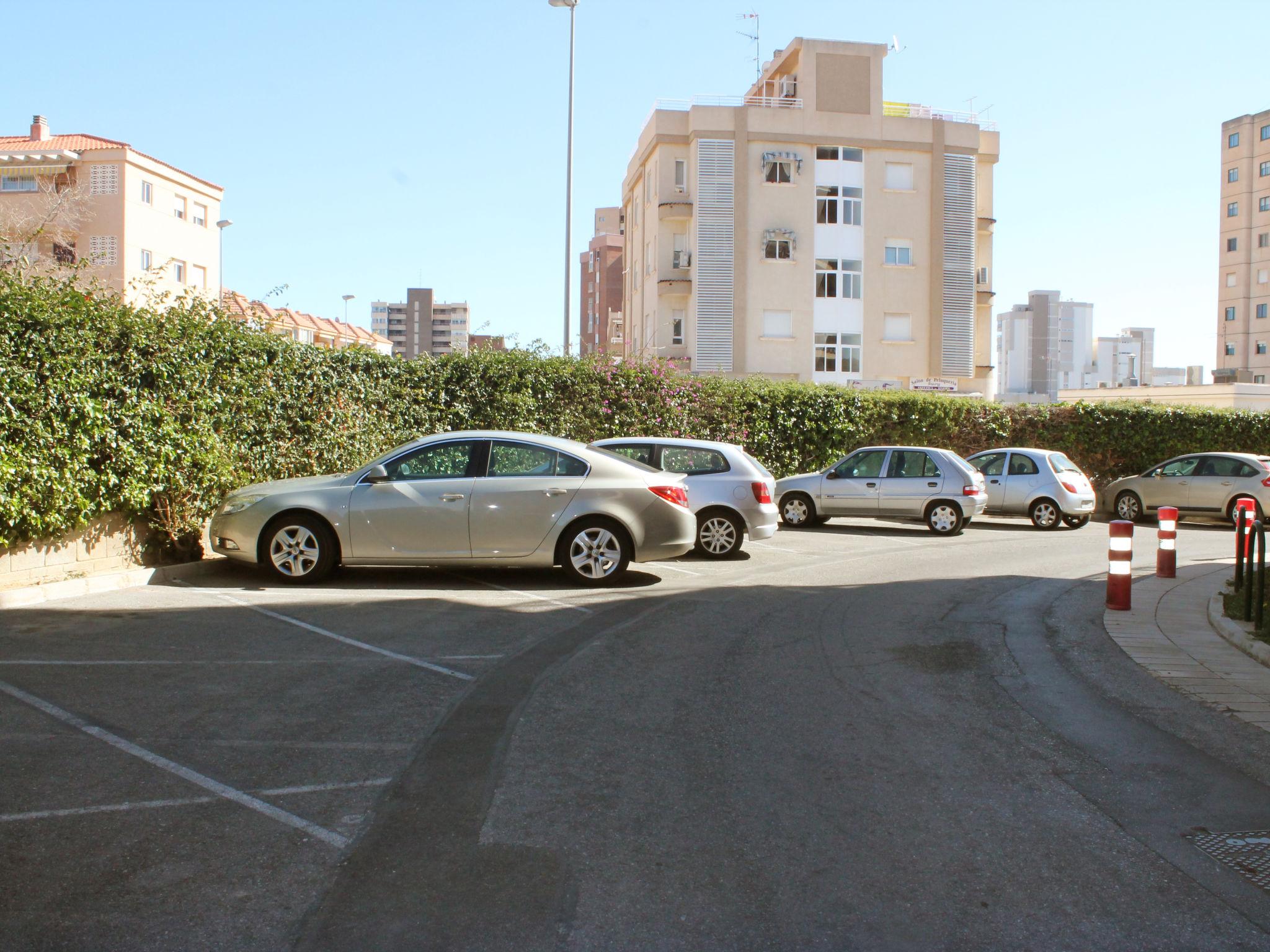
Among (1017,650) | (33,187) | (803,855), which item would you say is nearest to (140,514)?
(1017,650)

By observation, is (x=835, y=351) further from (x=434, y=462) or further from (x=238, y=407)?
(x=434, y=462)

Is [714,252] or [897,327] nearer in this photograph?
[714,252]

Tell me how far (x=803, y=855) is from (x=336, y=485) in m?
8.23

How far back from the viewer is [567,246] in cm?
2659

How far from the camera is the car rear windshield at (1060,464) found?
21.4 metres

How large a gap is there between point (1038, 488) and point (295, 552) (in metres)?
14.7

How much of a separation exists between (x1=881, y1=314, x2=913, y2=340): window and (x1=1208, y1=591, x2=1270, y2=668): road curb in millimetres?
37844

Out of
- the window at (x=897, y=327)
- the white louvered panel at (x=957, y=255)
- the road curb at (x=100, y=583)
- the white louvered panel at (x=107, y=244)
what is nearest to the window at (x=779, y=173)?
the white louvered panel at (x=957, y=255)

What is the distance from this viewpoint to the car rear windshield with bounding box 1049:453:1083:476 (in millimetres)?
21391

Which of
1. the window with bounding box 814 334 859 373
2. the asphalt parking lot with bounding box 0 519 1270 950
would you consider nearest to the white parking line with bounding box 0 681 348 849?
the asphalt parking lot with bounding box 0 519 1270 950

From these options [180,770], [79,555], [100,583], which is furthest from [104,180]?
[180,770]

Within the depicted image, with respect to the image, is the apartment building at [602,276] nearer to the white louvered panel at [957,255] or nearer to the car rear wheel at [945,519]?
the white louvered panel at [957,255]

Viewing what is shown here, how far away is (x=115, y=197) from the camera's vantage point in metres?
56.0

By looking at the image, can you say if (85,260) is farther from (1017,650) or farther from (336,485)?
(1017,650)
